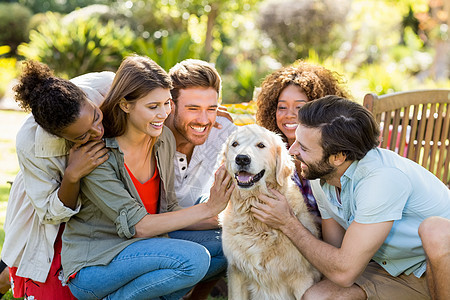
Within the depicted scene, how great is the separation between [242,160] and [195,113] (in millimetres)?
779

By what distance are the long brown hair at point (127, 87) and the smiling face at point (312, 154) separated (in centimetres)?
96

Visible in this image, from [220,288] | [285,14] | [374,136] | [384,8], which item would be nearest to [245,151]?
[374,136]

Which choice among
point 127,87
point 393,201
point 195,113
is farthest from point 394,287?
point 127,87

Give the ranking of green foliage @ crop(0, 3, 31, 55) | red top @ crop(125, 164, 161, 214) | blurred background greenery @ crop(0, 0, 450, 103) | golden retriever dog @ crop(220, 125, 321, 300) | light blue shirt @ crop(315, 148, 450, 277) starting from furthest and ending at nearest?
green foliage @ crop(0, 3, 31, 55)
blurred background greenery @ crop(0, 0, 450, 103)
red top @ crop(125, 164, 161, 214)
golden retriever dog @ crop(220, 125, 321, 300)
light blue shirt @ crop(315, 148, 450, 277)

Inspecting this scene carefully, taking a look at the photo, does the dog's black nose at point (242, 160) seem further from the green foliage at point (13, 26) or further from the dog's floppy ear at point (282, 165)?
the green foliage at point (13, 26)

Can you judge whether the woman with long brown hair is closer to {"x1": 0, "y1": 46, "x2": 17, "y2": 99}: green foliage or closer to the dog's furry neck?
the dog's furry neck

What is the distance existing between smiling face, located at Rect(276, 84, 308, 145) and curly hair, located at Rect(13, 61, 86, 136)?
1.66 metres

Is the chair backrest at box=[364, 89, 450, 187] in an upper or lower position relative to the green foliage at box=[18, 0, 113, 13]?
lower

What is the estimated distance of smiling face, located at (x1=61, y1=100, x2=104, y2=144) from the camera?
109 inches

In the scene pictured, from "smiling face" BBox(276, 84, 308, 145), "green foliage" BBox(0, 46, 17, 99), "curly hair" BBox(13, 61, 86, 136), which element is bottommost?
"green foliage" BBox(0, 46, 17, 99)

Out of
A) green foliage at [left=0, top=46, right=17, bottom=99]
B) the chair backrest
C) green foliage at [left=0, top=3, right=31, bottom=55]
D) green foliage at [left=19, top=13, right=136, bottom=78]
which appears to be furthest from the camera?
green foliage at [left=0, top=3, right=31, bottom=55]

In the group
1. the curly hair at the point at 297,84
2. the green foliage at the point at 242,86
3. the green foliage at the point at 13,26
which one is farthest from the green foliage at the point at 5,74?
the curly hair at the point at 297,84

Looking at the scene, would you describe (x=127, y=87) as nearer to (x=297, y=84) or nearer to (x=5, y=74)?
(x=297, y=84)

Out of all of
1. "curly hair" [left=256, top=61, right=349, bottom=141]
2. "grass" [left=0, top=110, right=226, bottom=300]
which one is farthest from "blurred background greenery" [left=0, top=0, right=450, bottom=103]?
"curly hair" [left=256, top=61, right=349, bottom=141]
